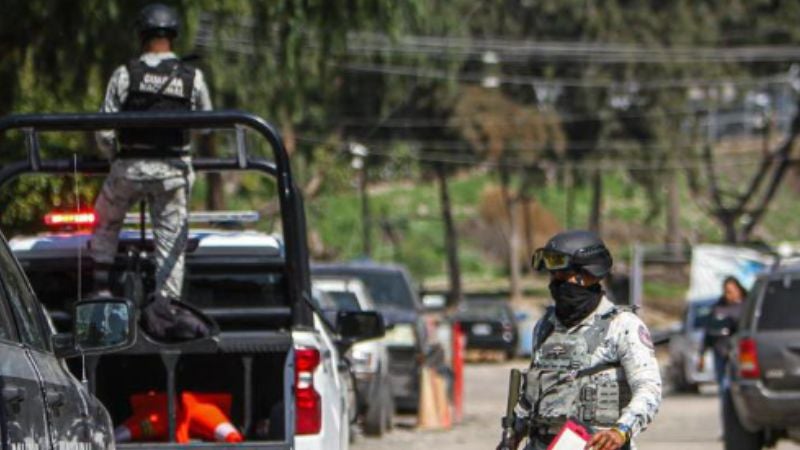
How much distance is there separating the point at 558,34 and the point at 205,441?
153 feet

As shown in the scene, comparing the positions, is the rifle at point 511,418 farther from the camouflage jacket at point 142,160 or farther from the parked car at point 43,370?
the camouflage jacket at point 142,160

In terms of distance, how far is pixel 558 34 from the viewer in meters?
55.4

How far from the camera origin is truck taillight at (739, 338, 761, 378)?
53.4ft

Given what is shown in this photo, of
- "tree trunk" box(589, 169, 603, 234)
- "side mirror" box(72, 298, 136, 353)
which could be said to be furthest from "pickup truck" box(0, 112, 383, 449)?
"tree trunk" box(589, 169, 603, 234)

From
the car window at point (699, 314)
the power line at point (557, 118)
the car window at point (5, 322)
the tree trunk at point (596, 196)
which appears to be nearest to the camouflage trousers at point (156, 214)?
the car window at point (5, 322)

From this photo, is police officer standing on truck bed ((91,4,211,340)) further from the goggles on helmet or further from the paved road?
the paved road

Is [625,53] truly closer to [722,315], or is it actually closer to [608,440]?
[722,315]

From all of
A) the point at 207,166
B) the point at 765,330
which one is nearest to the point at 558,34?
the point at 765,330

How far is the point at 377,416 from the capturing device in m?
20.0

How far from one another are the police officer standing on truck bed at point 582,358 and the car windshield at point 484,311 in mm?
37631

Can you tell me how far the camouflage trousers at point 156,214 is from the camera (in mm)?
9766

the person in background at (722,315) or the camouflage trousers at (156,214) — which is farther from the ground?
the camouflage trousers at (156,214)

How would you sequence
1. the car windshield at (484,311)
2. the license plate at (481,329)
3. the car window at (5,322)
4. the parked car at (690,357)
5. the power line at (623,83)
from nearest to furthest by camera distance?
the car window at (5,322), the parked car at (690,357), the license plate at (481,329), the car windshield at (484,311), the power line at (623,83)

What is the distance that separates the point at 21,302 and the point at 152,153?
3.57 metres
